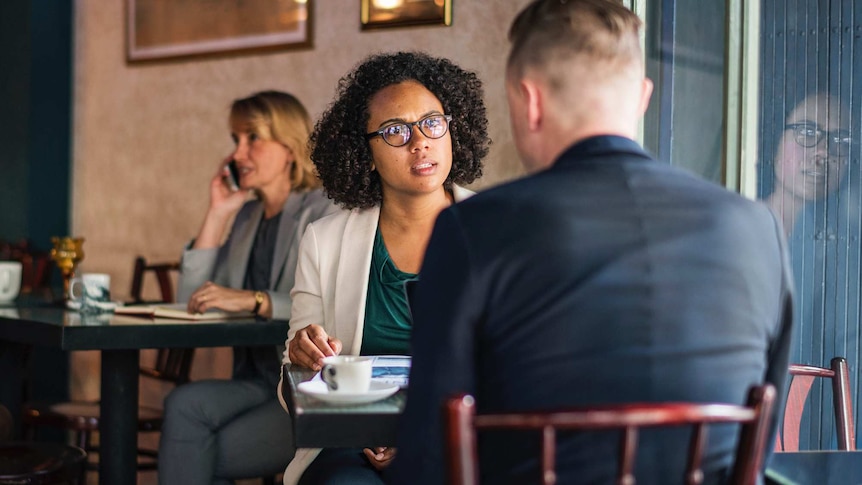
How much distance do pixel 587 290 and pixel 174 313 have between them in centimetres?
189

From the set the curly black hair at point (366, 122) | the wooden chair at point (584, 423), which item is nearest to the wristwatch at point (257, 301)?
the curly black hair at point (366, 122)

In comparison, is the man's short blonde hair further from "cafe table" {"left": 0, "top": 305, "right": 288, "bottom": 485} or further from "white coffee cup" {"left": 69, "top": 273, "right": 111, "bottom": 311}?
"white coffee cup" {"left": 69, "top": 273, "right": 111, "bottom": 311}

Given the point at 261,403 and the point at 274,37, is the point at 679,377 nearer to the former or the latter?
the point at 261,403

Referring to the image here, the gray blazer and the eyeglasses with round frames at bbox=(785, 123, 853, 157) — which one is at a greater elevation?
the eyeglasses with round frames at bbox=(785, 123, 853, 157)

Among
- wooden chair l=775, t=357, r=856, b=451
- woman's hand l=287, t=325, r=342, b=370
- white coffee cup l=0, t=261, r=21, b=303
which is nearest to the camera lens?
wooden chair l=775, t=357, r=856, b=451

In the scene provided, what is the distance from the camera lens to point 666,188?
3.72ft

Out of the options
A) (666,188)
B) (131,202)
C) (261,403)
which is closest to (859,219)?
(666,188)

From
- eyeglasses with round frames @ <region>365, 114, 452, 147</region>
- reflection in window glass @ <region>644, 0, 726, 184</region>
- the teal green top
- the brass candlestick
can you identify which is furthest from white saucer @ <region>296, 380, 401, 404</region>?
the brass candlestick

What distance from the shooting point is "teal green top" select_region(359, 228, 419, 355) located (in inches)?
87.2

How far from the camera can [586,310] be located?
1076mm

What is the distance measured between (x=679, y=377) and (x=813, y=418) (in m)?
1.25

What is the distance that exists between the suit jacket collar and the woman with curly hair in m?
1.01

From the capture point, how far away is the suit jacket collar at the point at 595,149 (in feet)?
3.78

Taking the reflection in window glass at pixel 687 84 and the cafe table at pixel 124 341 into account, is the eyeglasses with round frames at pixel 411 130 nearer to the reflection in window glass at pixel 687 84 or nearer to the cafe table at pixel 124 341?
the reflection in window glass at pixel 687 84
